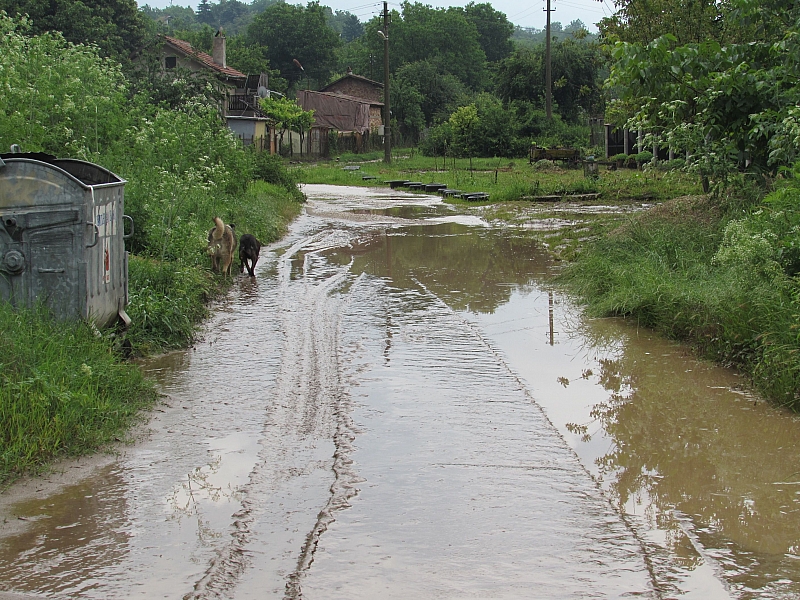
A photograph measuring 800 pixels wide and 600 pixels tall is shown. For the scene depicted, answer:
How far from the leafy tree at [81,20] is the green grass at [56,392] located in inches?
1171

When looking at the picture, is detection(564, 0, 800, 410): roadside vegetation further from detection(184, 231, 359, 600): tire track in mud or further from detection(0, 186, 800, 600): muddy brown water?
detection(184, 231, 359, 600): tire track in mud

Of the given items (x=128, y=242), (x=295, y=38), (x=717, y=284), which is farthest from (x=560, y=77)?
(x=717, y=284)

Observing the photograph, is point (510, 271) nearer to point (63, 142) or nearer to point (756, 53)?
point (756, 53)

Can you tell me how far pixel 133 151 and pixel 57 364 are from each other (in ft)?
25.6

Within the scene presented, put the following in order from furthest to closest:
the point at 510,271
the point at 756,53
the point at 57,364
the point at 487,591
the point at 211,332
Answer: the point at 510,271, the point at 756,53, the point at 211,332, the point at 57,364, the point at 487,591

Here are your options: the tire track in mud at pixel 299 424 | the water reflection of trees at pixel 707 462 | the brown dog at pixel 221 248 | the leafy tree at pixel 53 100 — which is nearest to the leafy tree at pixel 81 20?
the leafy tree at pixel 53 100

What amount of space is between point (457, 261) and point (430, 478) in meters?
9.93

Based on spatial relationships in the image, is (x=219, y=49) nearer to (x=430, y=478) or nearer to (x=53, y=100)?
(x=53, y=100)

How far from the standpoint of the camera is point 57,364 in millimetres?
6359

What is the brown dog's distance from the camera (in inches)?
498

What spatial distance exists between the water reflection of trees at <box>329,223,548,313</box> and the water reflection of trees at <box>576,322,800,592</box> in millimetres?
3810

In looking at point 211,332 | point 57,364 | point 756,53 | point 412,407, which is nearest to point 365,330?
point 211,332

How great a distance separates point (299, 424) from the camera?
21.9 ft

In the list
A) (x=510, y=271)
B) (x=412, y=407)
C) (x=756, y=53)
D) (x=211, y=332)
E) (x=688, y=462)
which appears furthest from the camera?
(x=510, y=271)
